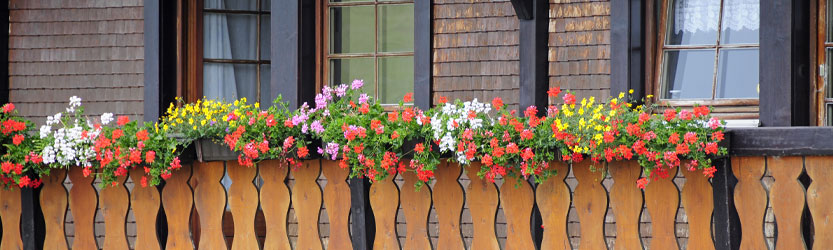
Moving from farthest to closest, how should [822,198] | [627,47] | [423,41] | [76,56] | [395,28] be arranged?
[76,56], [395,28], [627,47], [423,41], [822,198]

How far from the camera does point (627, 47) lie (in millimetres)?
6363

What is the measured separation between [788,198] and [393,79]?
11.7ft

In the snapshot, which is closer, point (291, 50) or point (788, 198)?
point (788, 198)

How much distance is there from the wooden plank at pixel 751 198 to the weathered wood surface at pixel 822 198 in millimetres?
207

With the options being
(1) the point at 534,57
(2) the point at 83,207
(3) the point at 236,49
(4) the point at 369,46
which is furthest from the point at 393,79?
(2) the point at 83,207

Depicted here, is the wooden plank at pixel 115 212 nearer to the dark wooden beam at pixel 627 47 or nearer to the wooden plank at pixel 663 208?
the wooden plank at pixel 663 208

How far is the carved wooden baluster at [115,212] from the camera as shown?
499cm

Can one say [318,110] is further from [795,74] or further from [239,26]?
[239,26]

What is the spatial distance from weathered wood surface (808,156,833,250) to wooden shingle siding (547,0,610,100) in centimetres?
245

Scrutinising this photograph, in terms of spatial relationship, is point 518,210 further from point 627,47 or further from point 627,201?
point 627,47

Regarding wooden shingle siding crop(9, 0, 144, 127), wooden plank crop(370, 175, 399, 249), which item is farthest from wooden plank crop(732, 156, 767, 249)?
wooden shingle siding crop(9, 0, 144, 127)

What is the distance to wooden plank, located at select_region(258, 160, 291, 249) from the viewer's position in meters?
4.77

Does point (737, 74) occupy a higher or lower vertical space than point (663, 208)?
higher

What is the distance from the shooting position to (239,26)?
7.44 m
